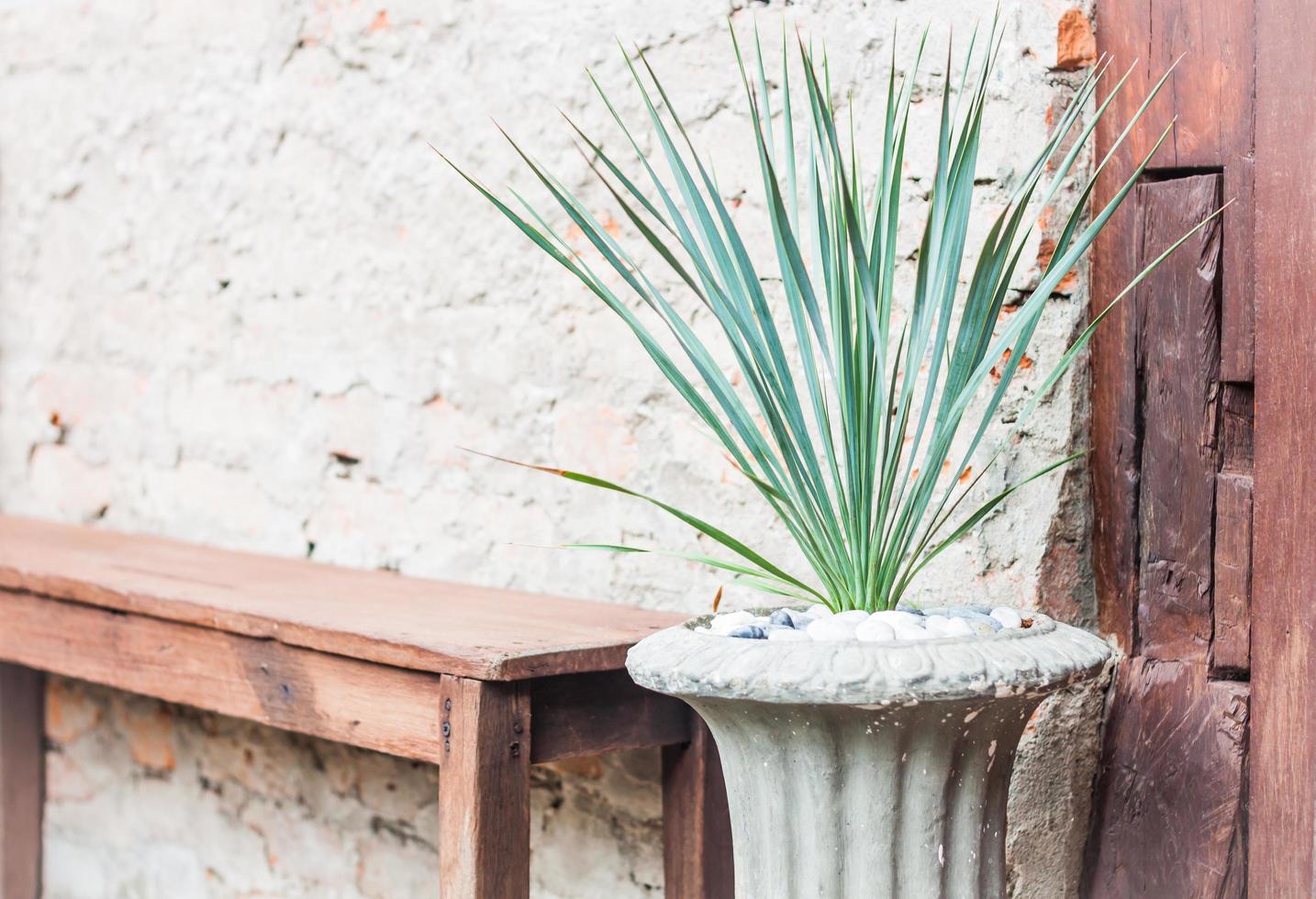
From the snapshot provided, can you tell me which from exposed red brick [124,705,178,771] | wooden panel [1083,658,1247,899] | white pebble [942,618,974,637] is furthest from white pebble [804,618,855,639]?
exposed red brick [124,705,178,771]

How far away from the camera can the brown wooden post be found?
177 centimetres

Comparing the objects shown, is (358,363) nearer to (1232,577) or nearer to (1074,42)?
(1074,42)

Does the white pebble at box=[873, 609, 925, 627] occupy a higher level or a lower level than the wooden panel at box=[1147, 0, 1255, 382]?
lower

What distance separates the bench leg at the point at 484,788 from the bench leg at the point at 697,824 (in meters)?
0.33

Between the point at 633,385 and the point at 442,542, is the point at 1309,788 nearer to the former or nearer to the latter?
the point at 633,385

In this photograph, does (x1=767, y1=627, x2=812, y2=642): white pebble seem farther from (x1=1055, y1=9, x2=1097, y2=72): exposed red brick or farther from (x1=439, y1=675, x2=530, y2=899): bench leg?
(x1=1055, y1=9, x2=1097, y2=72): exposed red brick

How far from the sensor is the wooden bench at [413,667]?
1.84 meters

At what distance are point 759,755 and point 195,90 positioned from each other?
2.37m

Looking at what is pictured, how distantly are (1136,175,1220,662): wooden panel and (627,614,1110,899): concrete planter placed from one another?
1.10 feet

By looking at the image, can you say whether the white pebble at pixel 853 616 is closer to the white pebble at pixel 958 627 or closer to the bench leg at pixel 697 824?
the white pebble at pixel 958 627

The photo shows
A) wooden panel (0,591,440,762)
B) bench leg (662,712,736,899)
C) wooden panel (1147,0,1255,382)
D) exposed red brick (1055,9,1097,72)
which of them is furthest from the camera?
bench leg (662,712,736,899)

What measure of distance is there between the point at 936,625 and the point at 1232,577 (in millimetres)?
500

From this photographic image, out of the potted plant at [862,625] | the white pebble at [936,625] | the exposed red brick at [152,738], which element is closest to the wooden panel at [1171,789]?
the potted plant at [862,625]

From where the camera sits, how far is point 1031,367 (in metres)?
1.89
